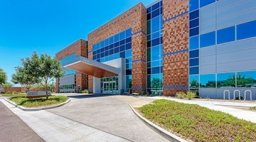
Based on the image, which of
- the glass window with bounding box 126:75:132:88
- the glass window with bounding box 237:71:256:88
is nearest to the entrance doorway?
the glass window with bounding box 126:75:132:88

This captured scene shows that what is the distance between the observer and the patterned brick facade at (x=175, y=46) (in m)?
24.0

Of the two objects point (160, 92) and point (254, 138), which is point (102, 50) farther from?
point (254, 138)

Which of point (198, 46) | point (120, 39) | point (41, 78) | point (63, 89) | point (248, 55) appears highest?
point (120, 39)

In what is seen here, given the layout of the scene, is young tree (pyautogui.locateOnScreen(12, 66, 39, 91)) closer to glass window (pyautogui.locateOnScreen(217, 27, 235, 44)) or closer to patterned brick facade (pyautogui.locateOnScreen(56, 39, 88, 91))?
patterned brick facade (pyautogui.locateOnScreen(56, 39, 88, 91))

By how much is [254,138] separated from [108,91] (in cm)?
3188

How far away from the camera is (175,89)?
2478cm

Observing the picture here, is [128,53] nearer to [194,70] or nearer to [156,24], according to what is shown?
[156,24]

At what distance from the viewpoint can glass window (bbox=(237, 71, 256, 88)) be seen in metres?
17.9

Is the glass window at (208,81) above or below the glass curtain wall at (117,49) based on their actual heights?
below

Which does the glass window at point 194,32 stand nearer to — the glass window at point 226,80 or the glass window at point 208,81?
the glass window at point 208,81

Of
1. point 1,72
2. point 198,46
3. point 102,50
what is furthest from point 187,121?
point 1,72

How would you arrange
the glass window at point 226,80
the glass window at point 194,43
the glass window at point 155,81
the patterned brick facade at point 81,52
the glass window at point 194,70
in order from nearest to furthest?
1. the glass window at point 226,80
2. the glass window at point 194,70
3. the glass window at point 194,43
4. the glass window at point 155,81
5. the patterned brick facade at point 81,52

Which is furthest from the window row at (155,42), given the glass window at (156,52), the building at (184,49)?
the glass window at (156,52)

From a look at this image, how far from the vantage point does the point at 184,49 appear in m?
24.1
